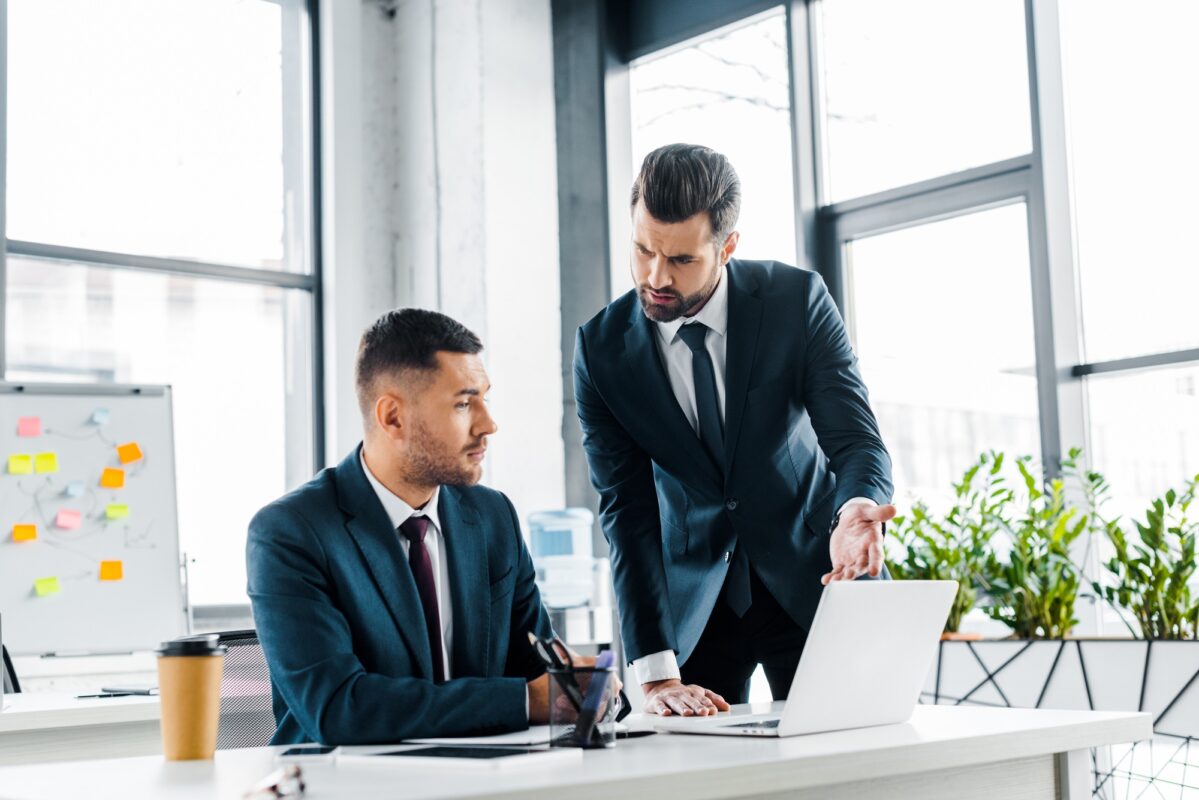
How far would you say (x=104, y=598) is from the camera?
3.67 m

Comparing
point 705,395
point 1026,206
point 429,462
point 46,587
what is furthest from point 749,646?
point 46,587

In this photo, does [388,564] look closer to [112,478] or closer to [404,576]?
[404,576]

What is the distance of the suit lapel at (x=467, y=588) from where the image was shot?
176cm

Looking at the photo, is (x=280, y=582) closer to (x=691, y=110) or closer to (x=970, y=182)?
(x=970, y=182)

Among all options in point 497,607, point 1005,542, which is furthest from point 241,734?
point 1005,542

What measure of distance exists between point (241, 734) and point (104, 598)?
184 cm

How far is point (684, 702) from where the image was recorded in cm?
173

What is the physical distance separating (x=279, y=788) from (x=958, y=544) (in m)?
2.60

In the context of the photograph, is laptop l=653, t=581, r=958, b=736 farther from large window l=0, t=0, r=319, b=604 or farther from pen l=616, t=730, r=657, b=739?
large window l=0, t=0, r=319, b=604

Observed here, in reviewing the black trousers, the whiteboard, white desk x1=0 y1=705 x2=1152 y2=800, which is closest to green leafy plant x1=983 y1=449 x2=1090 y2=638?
the black trousers

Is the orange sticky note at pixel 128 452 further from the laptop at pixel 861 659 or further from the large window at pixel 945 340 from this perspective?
the laptop at pixel 861 659

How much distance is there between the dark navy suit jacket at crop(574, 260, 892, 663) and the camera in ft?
6.80

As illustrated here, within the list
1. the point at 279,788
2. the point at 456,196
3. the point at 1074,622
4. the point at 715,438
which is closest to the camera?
the point at 279,788

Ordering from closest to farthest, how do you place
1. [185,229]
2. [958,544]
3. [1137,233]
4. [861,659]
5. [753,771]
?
[753,771] → [861,659] → [958,544] → [1137,233] → [185,229]
